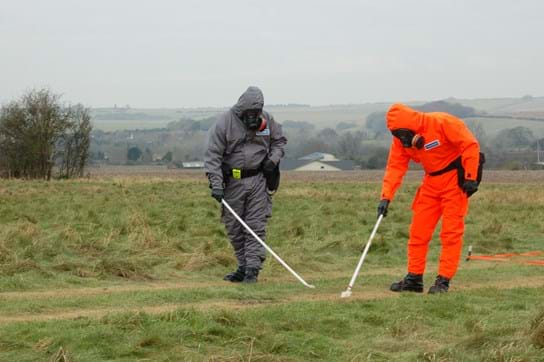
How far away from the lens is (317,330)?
280 inches

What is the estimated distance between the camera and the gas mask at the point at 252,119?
1034 centimetres

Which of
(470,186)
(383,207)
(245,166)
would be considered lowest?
(383,207)

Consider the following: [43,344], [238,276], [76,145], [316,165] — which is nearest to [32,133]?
[76,145]

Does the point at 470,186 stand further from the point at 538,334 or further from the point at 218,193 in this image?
the point at 538,334

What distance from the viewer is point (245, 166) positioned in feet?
34.8

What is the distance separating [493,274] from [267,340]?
5.71 metres

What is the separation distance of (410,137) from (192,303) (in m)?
2.95

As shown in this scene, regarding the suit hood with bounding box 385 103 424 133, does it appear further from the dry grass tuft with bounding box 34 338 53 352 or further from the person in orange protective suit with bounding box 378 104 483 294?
the dry grass tuft with bounding box 34 338 53 352

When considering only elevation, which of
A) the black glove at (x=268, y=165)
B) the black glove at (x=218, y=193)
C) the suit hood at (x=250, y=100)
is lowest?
the black glove at (x=218, y=193)

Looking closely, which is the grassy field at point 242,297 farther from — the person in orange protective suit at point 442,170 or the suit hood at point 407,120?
the suit hood at point 407,120

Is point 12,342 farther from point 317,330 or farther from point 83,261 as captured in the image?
point 83,261

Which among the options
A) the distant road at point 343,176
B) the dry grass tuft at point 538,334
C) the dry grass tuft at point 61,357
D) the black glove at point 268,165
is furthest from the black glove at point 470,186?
the distant road at point 343,176

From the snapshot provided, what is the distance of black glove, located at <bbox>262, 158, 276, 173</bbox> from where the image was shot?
10.6 metres

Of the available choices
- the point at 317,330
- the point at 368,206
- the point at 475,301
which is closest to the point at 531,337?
the point at 317,330
